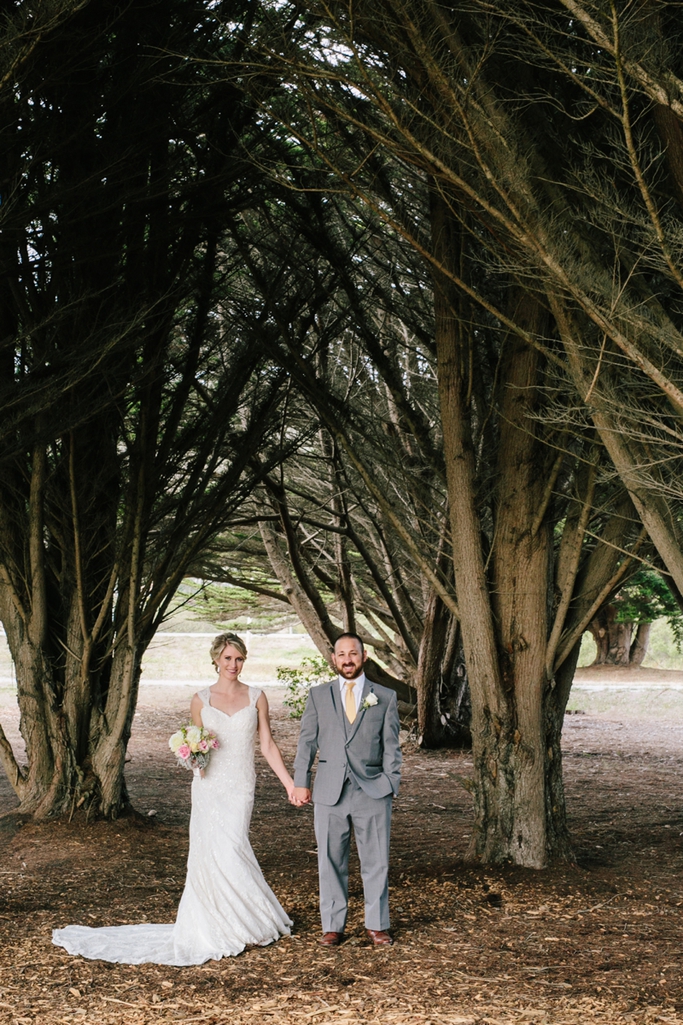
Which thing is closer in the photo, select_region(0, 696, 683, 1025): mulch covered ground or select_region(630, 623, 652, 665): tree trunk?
select_region(0, 696, 683, 1025): mulch covered ground

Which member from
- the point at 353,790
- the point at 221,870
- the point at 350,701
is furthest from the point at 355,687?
the point at 221,870

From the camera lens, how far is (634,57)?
13.6 ft

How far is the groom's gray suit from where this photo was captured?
5102 mm

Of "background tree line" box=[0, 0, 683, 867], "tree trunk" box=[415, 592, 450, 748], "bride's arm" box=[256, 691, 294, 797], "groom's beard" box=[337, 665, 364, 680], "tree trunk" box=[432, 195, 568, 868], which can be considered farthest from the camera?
"tree trunk" box=[415, 592, 450, 748]

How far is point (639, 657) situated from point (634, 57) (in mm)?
22674

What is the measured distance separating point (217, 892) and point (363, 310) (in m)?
4.47

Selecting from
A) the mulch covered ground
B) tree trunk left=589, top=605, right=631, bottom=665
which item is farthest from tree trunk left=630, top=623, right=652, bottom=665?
the mulch covered ground

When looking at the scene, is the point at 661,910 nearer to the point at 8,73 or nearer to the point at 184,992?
the point at 184,992

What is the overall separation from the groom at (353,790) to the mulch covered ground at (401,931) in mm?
231

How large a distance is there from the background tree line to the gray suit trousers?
171cm

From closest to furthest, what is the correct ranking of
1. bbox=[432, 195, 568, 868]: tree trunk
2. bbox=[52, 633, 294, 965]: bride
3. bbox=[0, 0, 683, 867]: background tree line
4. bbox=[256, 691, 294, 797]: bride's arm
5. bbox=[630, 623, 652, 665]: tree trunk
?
1. bbox=[0, 0, 683, 867]: background tree line
2. bbox=[52, 633, 294, 965]: bride
3. bbox=[256, 691, 294, 797]: bride's arm
4. bbox=[432, 195, 568, 868]: tree trunk
5. bbox=[630, 623, 652, 665]: tree trunk

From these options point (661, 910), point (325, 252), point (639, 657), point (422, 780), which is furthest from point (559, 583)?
point (639, 657)

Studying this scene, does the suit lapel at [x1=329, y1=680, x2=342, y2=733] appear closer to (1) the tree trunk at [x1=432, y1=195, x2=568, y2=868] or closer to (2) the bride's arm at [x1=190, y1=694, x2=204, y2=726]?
Result: (2) the bride's arm at [x1=190, y1=694, x2=204, y2=726]

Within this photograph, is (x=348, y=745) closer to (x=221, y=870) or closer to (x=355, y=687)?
(x=355, y=687)
